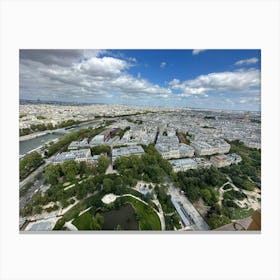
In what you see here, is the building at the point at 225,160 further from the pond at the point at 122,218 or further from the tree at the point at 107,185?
the tree at the point at 107,185

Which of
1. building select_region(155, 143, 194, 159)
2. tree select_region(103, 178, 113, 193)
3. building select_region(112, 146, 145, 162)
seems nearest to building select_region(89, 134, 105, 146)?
building select_region(112, 146, 145, 162)

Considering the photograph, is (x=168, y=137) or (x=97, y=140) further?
(x=168, y=137)

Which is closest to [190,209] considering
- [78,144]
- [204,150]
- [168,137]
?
[204,150]

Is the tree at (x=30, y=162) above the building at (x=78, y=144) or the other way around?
the other way around

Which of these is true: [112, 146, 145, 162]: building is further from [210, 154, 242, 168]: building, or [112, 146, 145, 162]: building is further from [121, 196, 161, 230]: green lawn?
[210, 154, 242, 168]: building

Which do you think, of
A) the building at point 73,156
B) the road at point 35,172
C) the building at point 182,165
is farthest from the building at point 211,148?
the road at point 35,172

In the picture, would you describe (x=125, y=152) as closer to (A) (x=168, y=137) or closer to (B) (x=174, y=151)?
(B) (x=174, y=151)
